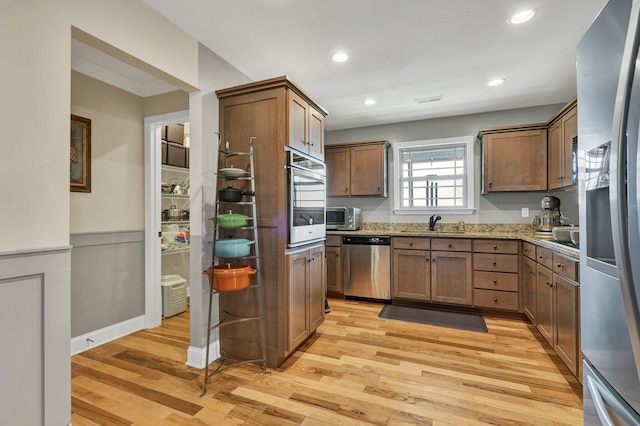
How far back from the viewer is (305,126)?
8.61ft

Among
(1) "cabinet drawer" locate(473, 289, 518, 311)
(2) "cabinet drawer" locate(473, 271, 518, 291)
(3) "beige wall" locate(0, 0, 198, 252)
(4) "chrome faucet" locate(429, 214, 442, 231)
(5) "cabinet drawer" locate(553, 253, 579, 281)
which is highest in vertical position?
(3) "beige wall" locate(0, 0, 198, 252)

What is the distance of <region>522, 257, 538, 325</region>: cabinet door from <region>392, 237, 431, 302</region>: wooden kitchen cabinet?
3.25 feet

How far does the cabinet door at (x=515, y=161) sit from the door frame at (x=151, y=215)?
3821 millimetres

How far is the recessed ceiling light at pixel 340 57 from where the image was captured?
266 centimetres

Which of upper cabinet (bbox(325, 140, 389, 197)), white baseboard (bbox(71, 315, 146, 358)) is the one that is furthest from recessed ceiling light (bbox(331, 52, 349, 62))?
white baseboard (bbox(71, 315, 146, 358))

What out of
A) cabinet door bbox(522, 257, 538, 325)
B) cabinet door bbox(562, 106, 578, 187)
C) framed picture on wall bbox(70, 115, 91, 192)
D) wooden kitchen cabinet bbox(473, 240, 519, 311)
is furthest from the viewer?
wooden kitchen cabinet bbox(473, 240, 519, 311)

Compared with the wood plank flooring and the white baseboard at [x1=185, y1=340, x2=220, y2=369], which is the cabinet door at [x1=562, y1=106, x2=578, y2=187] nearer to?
the wood plank flooring

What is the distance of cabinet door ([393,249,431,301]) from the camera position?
374cm

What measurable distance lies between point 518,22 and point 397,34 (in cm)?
86

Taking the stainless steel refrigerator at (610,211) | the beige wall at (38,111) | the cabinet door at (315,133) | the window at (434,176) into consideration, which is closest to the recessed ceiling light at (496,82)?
the window at (434,176)

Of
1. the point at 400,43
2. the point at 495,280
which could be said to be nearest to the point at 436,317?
the point at 495,280

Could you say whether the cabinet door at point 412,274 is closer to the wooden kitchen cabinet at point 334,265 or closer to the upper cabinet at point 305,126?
the wooden kitchen cabinet at point 334,265

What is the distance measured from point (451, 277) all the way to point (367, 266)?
40.5 inches

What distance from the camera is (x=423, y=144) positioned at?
4.39m
